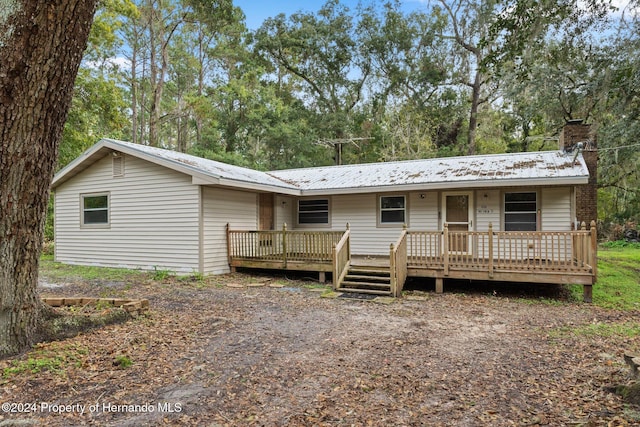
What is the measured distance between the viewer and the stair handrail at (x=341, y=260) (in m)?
9.02

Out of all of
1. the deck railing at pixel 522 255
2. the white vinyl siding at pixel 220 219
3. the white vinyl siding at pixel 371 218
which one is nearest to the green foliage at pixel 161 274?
the white vinyl siding at pixel 220 219

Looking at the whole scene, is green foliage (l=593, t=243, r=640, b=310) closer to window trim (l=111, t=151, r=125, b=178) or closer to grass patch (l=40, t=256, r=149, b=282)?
grass patch (l=40, t=256, r=149, b=282)

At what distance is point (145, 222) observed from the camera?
1130 cm

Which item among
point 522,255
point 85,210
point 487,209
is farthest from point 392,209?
point 85,210

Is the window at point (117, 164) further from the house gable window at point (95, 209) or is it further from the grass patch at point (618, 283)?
the grass patch at point (618, 283)

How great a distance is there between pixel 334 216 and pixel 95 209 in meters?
7.80

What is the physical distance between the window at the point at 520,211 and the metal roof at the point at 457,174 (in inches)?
28.3

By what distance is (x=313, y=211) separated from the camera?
13.3 metres

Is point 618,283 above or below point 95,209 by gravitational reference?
below

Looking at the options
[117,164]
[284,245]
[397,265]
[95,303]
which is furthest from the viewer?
[117,164]

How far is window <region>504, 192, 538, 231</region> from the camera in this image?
10.3 m

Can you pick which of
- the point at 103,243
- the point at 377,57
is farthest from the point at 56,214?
the point at 377,57

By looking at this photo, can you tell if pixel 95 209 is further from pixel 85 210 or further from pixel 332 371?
pixel 332 371

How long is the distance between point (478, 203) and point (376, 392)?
8.39 m
